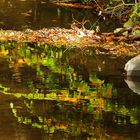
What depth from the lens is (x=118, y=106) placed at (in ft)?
28.9

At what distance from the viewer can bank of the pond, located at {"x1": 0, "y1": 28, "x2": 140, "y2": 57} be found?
43.9ft

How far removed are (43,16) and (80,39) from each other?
419 centimetres

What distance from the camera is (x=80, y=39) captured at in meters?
14.3

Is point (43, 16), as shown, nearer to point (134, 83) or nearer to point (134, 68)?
point (134, 68)

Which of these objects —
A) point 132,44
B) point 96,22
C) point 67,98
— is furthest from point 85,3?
point 67,98

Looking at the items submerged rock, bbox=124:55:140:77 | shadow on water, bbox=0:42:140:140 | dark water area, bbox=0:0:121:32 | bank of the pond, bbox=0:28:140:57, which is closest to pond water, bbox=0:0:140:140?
shadow on water, bbox=0:42:140:140

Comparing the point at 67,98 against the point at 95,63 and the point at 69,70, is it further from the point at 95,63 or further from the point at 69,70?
the point at 95,63

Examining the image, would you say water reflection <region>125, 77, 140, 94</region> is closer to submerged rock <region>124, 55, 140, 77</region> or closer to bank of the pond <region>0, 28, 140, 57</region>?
submerged rock <region>124, 55, 140, 77</region>

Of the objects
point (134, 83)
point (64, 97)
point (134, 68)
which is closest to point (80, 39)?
point (134, 68)

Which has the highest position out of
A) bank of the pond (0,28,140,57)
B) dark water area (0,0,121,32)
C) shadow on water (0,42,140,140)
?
dark water area (0,0,121,32)

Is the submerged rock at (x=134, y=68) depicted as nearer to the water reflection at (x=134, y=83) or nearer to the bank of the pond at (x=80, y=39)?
the water reflection at (x=134, y=83)

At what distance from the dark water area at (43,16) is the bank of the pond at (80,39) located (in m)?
0.98

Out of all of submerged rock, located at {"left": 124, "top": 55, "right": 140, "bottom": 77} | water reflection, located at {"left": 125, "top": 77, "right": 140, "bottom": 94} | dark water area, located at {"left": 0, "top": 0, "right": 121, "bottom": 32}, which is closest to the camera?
water reflection, located at {"left": 125, "top": 77, "right": 140, "bottom": 94}

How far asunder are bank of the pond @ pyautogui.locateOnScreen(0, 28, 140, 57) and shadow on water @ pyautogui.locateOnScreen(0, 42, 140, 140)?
0.87 meters
